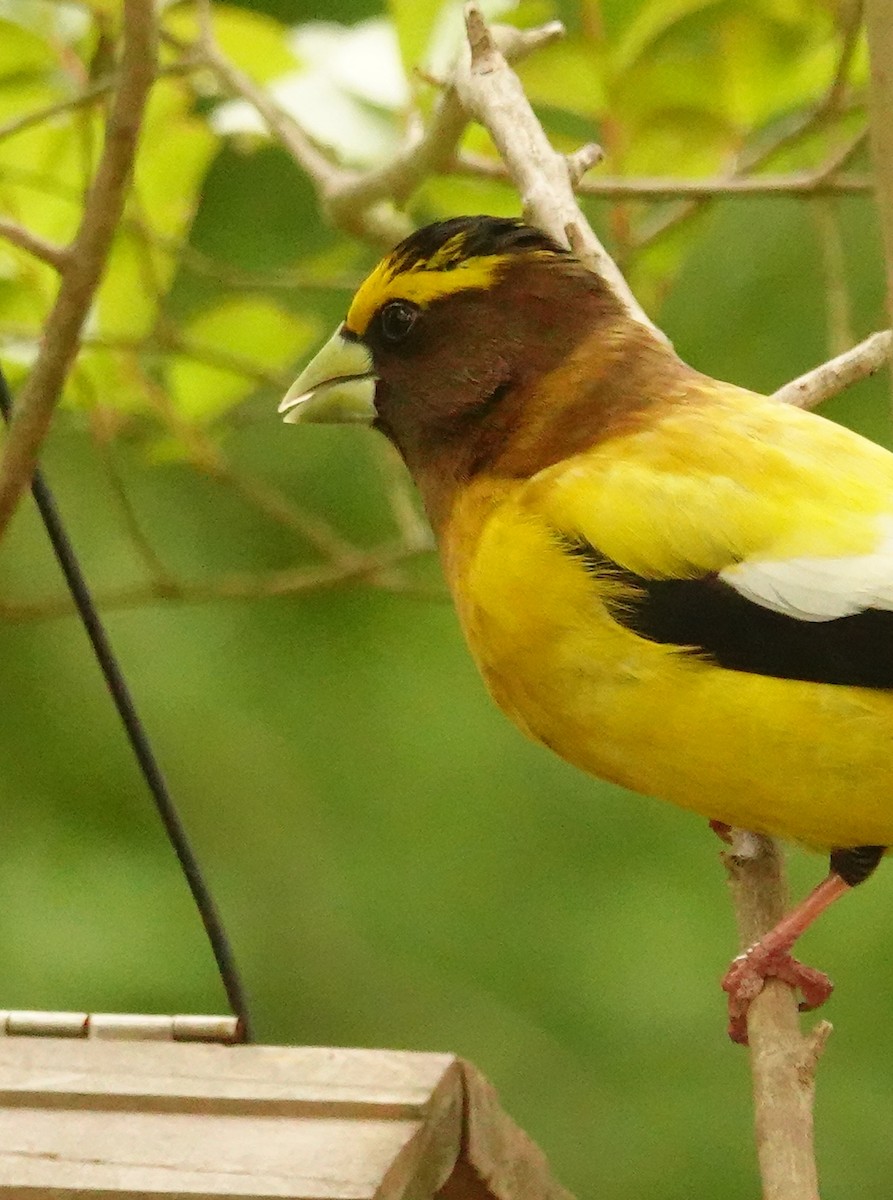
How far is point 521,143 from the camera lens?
6.49 ft

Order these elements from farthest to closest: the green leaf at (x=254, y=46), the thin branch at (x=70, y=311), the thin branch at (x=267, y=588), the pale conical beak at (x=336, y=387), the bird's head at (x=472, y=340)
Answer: the thin branch at (x=267, y=588)
the green leaf at (x=254, y=46)
the pale conical beak at (x=336, y=387)
the bird's head at (x=472, y=340)
the thin branch at (x=70, y=311)

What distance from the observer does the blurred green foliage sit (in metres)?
3.24

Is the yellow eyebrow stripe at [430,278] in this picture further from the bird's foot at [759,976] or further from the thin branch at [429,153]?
the bird's foot at [759,976]

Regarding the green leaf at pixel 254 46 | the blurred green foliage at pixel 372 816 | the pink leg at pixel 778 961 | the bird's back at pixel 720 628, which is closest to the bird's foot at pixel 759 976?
the pink leg at pixel 778 961

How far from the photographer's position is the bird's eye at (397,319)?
1999 mm

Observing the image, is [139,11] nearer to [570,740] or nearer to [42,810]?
[570,740]

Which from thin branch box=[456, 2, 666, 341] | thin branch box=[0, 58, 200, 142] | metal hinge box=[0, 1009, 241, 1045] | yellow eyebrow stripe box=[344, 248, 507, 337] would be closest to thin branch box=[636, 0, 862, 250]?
thin branch box=[456, 2, 666, 341]

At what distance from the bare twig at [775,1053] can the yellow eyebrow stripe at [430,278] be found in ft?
2.12

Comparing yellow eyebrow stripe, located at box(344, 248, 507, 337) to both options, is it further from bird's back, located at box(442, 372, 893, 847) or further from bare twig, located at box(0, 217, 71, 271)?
bare twig, located at box(0, 217, 71, 271)

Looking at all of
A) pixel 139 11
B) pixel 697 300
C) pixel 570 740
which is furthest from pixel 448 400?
pixel 697 300

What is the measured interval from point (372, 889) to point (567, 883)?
0.37 meters

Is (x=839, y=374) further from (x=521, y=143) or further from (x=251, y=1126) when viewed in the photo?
(x=251, y=1126)

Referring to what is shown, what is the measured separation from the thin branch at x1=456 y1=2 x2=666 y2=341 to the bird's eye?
0.54 ft

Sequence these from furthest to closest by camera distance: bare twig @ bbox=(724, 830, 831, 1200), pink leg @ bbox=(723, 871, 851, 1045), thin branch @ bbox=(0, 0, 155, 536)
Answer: pink leg @ bbox=(723, 871, 851, 1045)
thin branch @ bbox=(0, 0, 155, 536)
bare twig @ bbox=(724, 830, 831, 1200)
